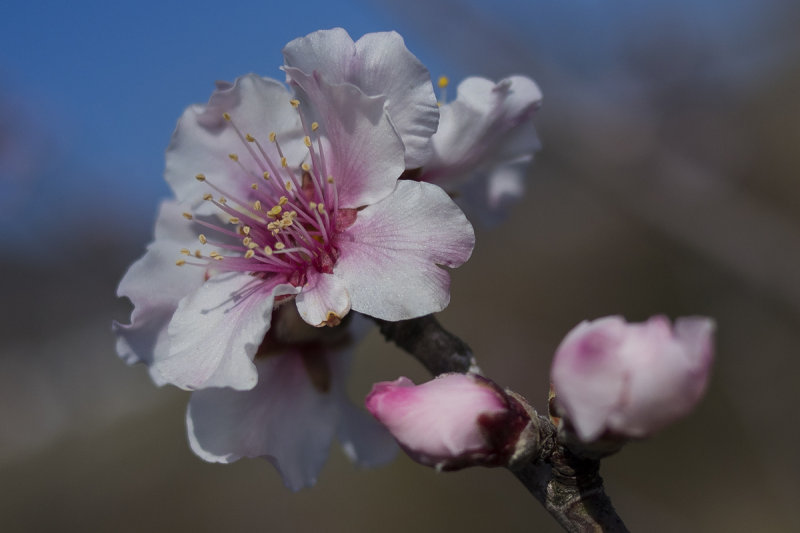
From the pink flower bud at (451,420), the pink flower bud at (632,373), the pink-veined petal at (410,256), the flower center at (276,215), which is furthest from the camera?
the flower center at (276,215)

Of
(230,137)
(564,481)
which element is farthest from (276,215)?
(564,481)

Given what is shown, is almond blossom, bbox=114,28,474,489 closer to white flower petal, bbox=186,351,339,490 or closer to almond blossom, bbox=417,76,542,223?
white flower petal, bbox=186,351,339,490

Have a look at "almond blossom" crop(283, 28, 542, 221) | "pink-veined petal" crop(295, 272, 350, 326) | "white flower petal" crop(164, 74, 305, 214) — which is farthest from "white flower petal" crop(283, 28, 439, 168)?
"pink-veined petal" crop(295, 272, 350, 326)

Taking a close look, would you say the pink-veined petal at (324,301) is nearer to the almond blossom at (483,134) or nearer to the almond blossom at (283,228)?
the almond blossom at (283,228)

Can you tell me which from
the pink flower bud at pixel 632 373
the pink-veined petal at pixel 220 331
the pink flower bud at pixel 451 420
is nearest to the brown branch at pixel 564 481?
the pink flower bud at pixel 451 420

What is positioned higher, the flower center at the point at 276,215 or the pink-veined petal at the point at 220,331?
the flower center at the point at 276,215

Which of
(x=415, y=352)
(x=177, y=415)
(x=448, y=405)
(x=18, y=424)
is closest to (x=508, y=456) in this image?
(x=448, y=405)

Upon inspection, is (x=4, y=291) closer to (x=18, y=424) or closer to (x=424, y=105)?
(x=18, y=424)

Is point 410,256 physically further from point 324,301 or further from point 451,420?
point 451,420
